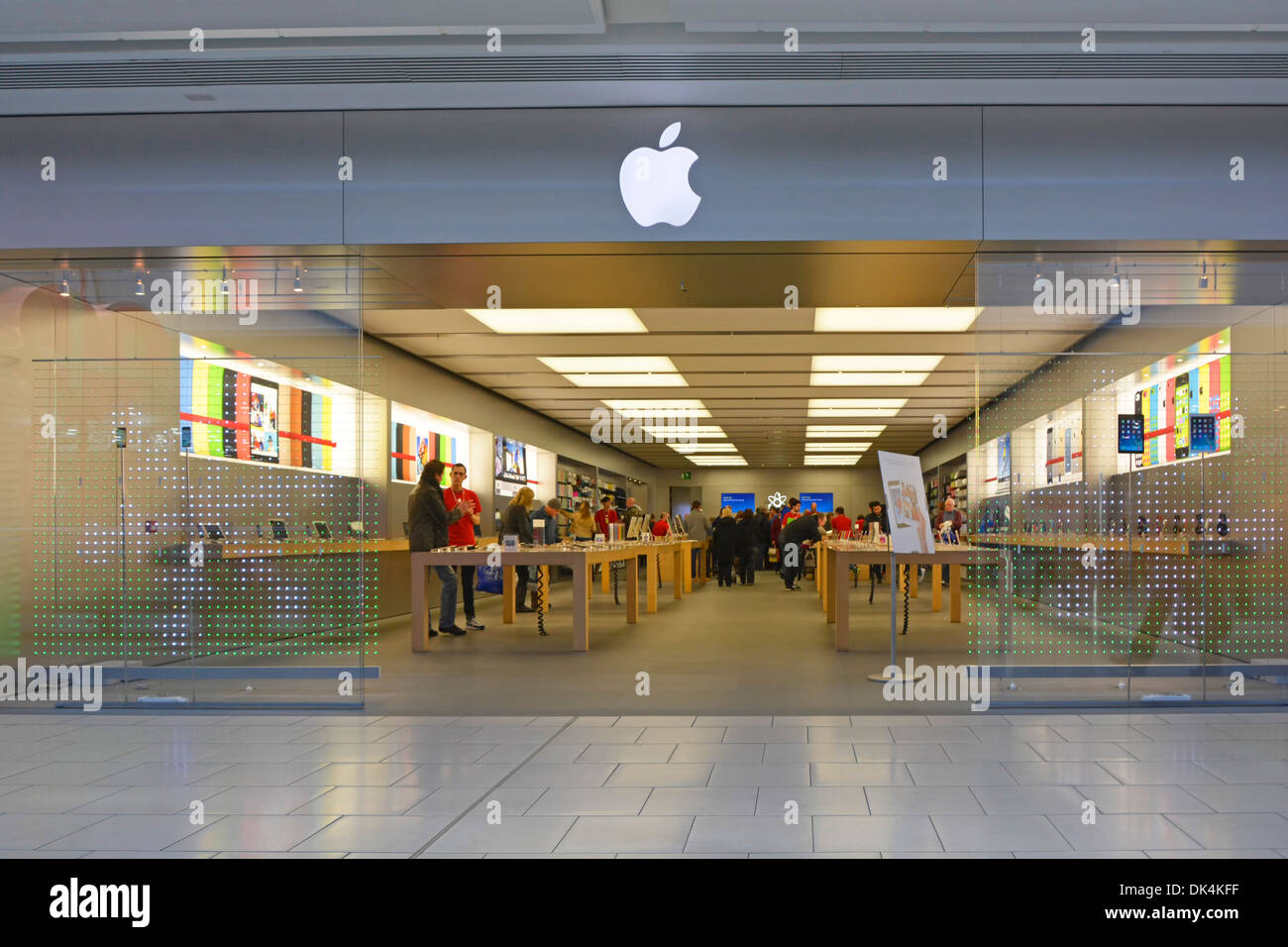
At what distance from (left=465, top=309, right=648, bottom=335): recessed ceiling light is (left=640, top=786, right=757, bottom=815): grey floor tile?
5.93 m

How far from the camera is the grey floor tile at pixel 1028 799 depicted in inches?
142

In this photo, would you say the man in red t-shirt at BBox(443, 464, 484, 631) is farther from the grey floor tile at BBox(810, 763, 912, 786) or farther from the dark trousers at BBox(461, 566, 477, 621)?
the grey floor tile at BBox(810, 763, 912, 786)

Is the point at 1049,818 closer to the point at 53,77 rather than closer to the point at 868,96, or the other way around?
the point at 868,96

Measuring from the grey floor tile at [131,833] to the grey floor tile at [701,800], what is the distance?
1566mm

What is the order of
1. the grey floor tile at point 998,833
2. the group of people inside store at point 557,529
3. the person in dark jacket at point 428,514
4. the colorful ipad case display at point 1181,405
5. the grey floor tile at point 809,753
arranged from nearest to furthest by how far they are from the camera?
the grey floor tile at point 998,833 < the grey floor tile at point 809,753 < the colorful ipad case display at point 1181,405 < the person in dark jacket at point 428,514 < the group of people inside store at point 557,529

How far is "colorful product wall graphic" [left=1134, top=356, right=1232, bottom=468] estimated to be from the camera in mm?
6223

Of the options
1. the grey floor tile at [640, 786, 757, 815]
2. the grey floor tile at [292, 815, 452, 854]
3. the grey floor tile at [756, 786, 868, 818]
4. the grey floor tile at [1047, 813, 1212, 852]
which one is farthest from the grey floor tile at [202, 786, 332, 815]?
the grey floor tile at [1047, 813, 1212, 852]

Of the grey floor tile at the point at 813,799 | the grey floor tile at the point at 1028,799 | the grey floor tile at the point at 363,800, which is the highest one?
the grey floor tile at the point at 363,800

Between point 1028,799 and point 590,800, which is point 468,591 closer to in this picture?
point 590,800

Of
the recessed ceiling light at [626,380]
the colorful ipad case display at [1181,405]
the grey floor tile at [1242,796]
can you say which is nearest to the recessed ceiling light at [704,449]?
the recessed ceiling light at [626,380]

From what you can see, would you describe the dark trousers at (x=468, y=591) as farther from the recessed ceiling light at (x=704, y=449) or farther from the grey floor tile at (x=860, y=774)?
the recessed ceiling light at (x=704, y=449)

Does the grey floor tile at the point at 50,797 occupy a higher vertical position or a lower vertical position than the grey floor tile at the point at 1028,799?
higher

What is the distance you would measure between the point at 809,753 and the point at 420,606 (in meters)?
4.54

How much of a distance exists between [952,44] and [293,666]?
5225mm
